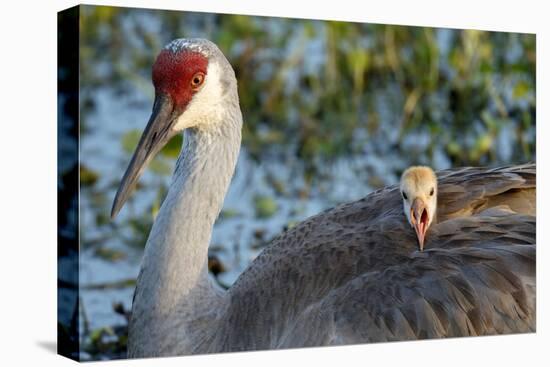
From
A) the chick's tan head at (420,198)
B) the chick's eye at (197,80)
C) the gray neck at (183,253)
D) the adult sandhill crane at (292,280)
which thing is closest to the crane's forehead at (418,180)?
the chick's tan head at (420,198)

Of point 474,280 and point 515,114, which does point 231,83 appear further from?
point 515,114

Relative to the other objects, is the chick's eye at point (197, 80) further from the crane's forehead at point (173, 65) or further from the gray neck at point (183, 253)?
the gray neck at point (183, 253)

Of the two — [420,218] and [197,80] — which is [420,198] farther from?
[197,80]

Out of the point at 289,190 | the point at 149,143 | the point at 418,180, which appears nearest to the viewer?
the point at 149,143

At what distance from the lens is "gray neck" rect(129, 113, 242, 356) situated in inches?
176

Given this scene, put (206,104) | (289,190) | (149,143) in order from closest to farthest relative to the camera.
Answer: (149,143)
(206,104)
(289,190)

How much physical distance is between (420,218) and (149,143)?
107 cm

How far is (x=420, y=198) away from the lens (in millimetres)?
4633

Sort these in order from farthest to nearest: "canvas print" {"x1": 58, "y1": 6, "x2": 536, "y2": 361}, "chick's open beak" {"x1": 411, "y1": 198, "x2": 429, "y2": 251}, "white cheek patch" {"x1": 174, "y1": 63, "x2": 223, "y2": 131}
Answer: "chick's open beak" {"x1": 411, "y1": 198, "x2": 429, "y2": 251}
"canvas print" {"x1": 58, "y1": 6, "x2": 536, "y2": 361}
"white cheek patch" {"x1": 174, "y1": 63, "x2": 223, "y2": 131}

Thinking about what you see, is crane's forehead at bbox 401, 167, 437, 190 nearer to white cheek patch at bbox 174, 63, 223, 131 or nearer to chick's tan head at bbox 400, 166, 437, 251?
chick's tan head at bbox 400, 166, 437, 251

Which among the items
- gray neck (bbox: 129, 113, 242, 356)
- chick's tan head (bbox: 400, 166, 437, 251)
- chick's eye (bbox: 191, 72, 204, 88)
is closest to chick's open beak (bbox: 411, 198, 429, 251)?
chick's tan head (bbox: 400, 166, 437, 251)

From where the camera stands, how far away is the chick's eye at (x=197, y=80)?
4359 mm

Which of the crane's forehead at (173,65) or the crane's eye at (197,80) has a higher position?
the crane's forehead at (173,65)

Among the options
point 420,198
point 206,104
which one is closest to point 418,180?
point 420,198
